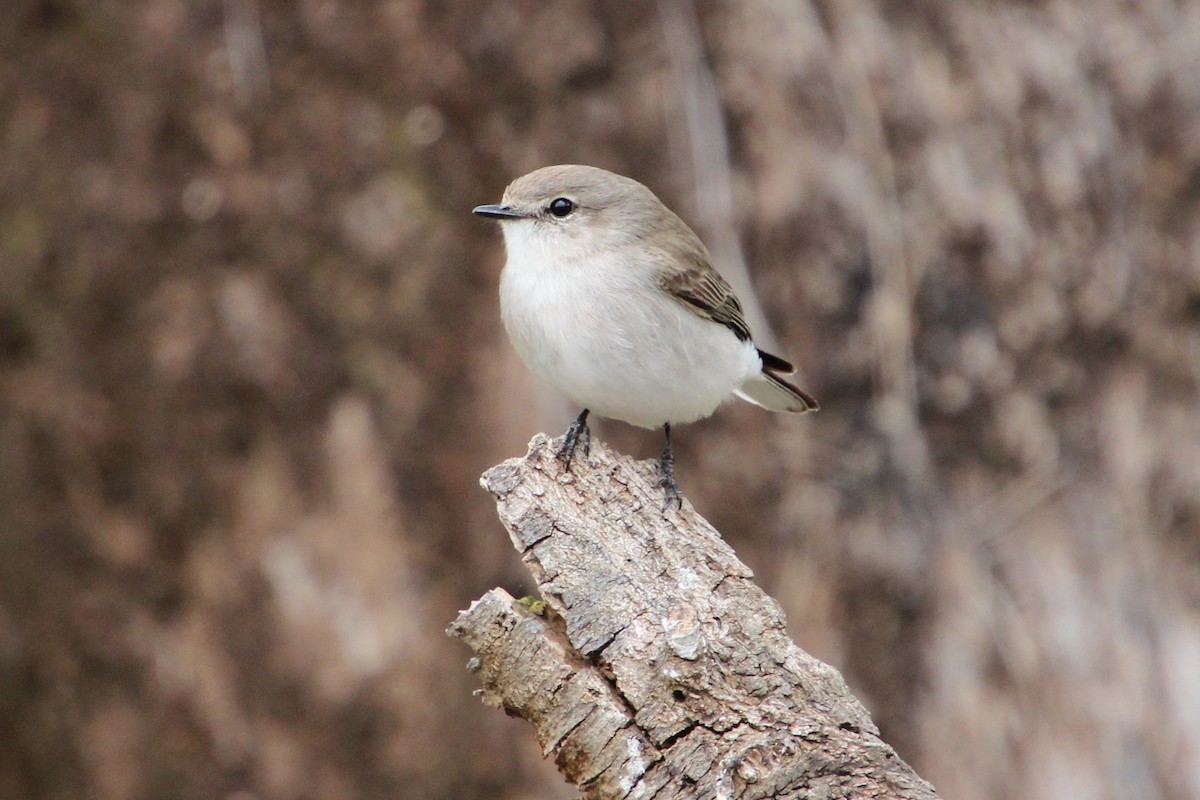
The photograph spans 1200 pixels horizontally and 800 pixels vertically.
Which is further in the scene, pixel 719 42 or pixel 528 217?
pixel 719 42

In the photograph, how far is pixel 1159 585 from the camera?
20.4 ft

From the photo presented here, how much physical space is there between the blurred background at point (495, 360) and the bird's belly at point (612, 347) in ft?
5.16

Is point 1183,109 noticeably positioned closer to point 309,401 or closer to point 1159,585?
point 1159,585

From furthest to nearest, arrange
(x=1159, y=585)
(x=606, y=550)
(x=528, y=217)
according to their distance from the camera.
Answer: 1. (x=1159, y=585)
2. (x=528, y=217)
3. (x=606, y=550)

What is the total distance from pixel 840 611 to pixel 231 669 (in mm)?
2862

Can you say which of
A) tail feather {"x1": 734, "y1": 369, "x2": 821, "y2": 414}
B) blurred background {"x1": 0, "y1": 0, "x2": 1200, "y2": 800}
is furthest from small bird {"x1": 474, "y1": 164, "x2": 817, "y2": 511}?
blurred background {"x1": 0, "y1": 0, "x2": 1200, "y2": 800}

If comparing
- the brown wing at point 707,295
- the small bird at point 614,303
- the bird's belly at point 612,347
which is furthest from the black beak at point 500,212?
the brown wing at point 707,295

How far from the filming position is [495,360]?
19.5 ft

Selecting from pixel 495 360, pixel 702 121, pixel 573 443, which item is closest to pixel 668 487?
pixel 573 443

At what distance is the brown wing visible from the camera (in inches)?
173

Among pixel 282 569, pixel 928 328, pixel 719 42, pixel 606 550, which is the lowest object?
pixel 606 550

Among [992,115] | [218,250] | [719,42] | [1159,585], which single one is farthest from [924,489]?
[218,250]

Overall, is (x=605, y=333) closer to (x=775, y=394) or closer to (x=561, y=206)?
(x=561, y=206)

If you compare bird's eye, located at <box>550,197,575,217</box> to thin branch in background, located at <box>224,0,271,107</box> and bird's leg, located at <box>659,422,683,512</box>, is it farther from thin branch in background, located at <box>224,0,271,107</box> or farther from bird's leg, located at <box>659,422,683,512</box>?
thin branch in background, located at <box>224,0,271,107</box>
